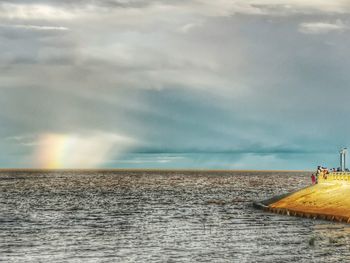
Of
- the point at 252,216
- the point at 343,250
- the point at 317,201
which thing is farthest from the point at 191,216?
the point at 343,250

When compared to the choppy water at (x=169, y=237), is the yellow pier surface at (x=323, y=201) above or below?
above

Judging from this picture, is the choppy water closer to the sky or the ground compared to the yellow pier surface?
closer to the ground

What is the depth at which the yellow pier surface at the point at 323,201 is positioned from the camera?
76.6 meters

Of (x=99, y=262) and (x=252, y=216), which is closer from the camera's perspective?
(x=99, y=262)

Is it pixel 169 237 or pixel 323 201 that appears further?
pixel 323 201

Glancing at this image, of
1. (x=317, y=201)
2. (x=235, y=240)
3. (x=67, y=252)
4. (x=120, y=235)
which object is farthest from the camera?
(x=317, y=201)

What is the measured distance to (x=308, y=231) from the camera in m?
A: 67.2

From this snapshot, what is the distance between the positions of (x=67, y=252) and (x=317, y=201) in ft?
131

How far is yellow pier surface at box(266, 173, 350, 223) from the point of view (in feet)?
251

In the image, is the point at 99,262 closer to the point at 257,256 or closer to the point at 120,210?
the point at 257,256

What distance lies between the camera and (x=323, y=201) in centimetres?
8288

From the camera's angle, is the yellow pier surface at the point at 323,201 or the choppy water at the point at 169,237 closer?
the choppy water at the point at 169,237

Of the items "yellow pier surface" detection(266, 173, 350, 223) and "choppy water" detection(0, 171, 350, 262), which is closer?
"choppy water" detection(0, 171, 350, 262)

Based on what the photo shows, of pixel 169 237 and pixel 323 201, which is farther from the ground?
pixel 323 201
